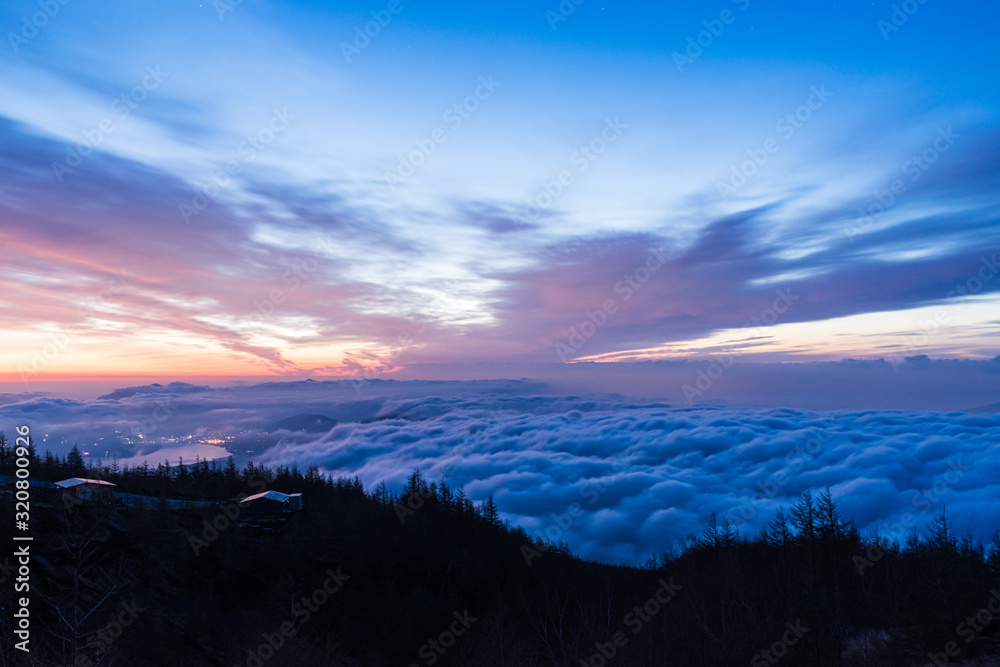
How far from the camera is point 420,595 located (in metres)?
52.0

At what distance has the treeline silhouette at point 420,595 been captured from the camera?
95.3 ft

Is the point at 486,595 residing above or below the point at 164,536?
below

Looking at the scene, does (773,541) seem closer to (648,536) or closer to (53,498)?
(53,498)

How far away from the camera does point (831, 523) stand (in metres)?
57.3

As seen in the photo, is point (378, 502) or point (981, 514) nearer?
point (378, 502)

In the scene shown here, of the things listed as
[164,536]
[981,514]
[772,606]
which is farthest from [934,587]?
[981,514]

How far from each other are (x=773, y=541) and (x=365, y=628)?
5802 centimetres

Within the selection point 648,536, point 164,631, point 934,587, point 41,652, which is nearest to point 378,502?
point 164,631

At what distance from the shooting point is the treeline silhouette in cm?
2906

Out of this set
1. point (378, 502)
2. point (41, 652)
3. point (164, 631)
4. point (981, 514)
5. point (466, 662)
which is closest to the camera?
point (41, 652)

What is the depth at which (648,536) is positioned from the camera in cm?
19525

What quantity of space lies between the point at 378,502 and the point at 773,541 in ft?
211

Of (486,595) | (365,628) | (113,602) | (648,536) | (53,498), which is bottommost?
(648,536)

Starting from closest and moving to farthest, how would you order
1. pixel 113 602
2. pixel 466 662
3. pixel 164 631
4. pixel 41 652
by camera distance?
pixel 41 652 < pixel 164 631 < pixel 113 602 < pixel 466 662
